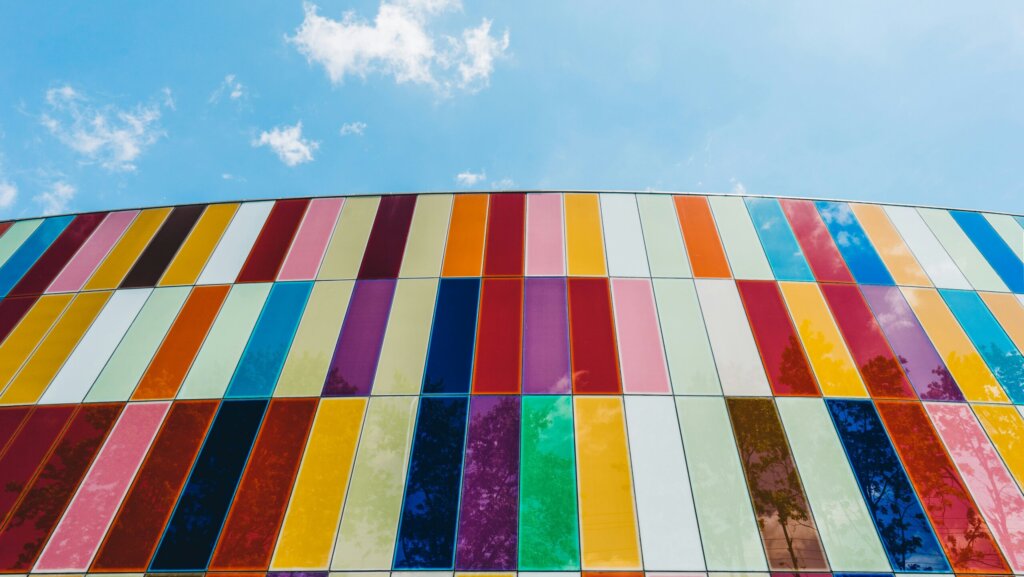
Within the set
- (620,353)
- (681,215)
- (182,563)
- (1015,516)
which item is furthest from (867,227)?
(182,563)

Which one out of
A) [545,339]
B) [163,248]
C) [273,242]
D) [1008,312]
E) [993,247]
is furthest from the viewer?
[163,248]

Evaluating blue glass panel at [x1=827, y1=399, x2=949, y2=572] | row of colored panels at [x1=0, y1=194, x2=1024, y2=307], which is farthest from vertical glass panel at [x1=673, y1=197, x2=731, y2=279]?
blue glass panel at [x1=827, y1=399, x2=949, y2=572]

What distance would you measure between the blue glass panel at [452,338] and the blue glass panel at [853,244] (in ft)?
40.5

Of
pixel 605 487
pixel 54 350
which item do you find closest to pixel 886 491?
pixel 605 487

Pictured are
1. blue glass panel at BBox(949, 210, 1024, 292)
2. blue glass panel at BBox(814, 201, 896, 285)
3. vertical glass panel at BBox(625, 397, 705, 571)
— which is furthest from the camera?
blue glass panel at BBox(949, 210, 1024, 292)

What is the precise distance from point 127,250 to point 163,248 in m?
1.40

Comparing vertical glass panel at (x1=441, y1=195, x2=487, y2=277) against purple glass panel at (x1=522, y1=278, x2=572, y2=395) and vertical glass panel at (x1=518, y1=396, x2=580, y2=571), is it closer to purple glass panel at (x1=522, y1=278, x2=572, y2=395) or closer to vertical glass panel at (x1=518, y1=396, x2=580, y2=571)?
purple glass panel at (x1=522, y1=278, x2=572, y2=395)

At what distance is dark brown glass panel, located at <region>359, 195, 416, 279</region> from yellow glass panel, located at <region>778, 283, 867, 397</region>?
40.7 feet

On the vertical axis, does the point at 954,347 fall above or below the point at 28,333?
below

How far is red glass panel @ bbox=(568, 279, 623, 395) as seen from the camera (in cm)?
1345

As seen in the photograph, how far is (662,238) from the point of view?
1711cm

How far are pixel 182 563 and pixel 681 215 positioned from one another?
1710cm

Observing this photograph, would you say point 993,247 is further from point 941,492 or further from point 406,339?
point 406,339

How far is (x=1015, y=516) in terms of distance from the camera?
11.4 m
